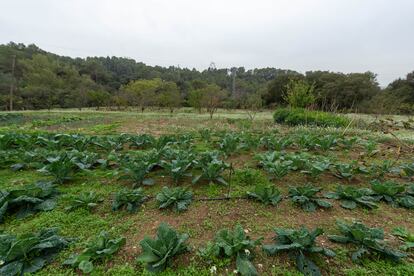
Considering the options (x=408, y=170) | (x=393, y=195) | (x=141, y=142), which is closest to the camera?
(x=393, y=195)

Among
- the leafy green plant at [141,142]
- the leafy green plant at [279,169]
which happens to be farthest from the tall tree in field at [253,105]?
the leafy green plant at [279,169]

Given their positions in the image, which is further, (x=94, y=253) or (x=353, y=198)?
A: (x=353, y=198)

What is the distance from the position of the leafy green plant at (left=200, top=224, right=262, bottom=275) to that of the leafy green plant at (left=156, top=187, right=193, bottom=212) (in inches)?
33.6

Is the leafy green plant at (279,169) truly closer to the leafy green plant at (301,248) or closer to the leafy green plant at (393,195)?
the leafy green plant at (393,195)

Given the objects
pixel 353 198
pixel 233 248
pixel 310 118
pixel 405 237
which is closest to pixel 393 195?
pixel 353 198

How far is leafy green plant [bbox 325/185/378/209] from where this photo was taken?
3180 mm

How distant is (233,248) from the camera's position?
212 centimetres

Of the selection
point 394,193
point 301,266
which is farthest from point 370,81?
point 301,266

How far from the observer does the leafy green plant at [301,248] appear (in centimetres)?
203

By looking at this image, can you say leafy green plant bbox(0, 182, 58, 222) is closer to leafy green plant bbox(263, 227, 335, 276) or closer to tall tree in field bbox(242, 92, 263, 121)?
leafy green plant bbox(263, 227, 335, 276)

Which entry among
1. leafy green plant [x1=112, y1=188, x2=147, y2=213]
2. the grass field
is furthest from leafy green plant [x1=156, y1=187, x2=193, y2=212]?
leafy green plant [x1=112, y1=188, x2=147, y2=213]

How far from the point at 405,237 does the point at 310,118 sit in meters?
11.8

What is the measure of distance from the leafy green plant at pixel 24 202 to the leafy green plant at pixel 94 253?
1347 millimetres

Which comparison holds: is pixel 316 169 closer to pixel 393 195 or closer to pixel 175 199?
pixel 393 195
